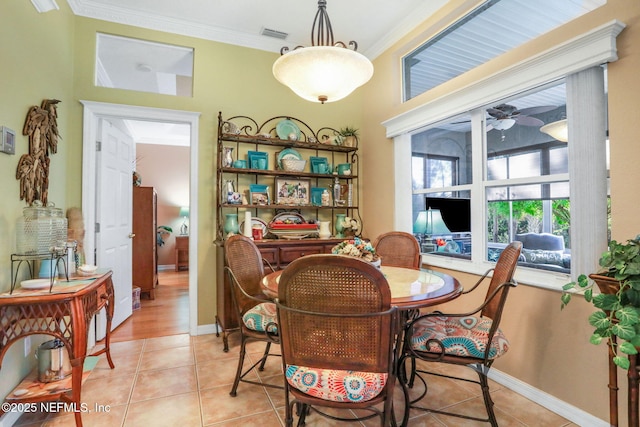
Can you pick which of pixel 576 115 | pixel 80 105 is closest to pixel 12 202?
pixel 80 105

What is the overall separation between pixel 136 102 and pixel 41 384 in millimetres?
2399

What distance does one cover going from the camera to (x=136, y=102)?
309 centimetres

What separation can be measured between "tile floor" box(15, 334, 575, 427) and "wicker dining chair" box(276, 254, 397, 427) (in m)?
0.73

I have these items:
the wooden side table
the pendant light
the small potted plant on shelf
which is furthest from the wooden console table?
the wooden side table

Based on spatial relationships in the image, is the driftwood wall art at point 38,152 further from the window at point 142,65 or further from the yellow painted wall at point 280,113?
the window at point 142,65

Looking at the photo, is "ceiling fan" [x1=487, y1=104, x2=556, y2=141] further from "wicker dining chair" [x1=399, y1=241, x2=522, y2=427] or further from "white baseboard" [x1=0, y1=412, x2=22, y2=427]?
"white baseboard" [x1=0, y1=412, x2=22, y2=427]

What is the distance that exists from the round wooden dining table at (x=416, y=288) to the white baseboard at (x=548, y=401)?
2.99ft

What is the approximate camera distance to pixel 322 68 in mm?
1912

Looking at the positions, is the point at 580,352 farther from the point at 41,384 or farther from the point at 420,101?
the point at 41,384

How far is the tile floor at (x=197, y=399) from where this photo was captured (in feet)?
6.12

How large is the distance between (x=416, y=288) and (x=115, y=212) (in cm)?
318

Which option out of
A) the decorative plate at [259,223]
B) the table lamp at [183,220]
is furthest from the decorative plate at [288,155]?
the table lamp at [183,220]

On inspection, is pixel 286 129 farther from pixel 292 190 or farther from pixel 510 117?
pixel 510 117

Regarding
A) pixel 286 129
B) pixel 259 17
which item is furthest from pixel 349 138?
pixel 259 17
